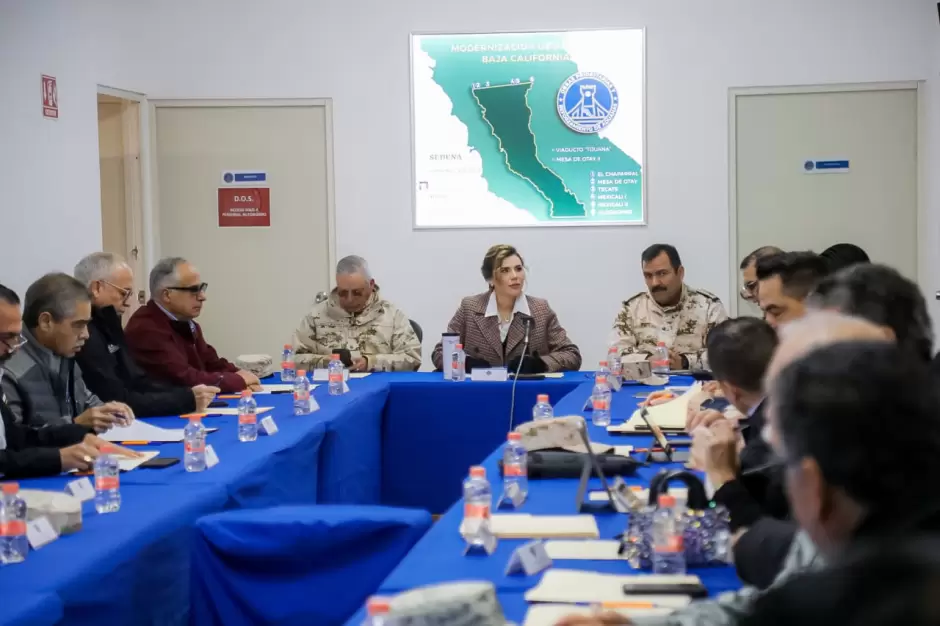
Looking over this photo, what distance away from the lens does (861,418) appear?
0.91 metres

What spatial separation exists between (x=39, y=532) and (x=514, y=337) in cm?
344

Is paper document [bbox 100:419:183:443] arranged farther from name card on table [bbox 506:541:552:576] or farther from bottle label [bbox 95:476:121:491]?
name card on table [bbox 506:541:552:576]

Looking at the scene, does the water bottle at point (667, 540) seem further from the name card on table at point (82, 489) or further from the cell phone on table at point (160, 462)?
the cell phone on table at point (160, 462)

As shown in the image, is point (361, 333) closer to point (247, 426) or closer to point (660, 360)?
point (660, 360)

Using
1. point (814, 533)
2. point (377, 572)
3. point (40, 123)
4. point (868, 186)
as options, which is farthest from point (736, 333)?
point (868, 186)

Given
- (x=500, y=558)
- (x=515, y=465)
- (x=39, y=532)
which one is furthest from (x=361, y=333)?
(x=500, y=558)

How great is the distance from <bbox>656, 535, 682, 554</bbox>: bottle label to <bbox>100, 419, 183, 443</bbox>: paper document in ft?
6.54

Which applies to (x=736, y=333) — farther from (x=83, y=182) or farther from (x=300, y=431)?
(x=83, y=182)

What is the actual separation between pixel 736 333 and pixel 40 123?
14.5ft

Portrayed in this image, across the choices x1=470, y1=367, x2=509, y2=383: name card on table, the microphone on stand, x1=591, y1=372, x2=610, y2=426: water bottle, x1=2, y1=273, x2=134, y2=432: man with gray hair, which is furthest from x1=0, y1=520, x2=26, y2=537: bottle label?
x1=470, y1=367, x2=509, y2=383: name card on table

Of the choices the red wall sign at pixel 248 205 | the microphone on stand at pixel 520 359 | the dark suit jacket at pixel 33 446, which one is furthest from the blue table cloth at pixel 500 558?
the red wall sign at pixel 248 205

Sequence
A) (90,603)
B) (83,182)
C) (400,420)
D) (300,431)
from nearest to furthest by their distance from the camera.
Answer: (90,603) < (300,431) < (400,420) < (83,182)

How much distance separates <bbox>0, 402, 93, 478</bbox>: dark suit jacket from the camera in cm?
271

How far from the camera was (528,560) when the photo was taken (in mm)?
1795
